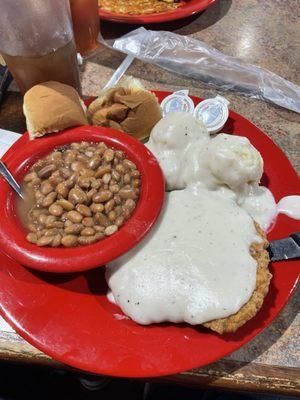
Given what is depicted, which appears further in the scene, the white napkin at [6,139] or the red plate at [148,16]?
the red plate at [148,16]

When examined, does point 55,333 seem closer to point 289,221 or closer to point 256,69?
point 289,221

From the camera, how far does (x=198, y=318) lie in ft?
3.43

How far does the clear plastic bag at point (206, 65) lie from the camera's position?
186cm

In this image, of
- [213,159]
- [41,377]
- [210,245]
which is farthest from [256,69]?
[41,377]

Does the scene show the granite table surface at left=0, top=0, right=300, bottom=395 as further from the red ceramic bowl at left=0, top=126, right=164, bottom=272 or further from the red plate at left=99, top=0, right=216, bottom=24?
the red ceramic bowl at left=0, top=126, right=164, bottom=272

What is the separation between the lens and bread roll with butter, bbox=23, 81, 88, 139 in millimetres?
1333

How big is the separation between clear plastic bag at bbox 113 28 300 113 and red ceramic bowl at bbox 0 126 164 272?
78 cm

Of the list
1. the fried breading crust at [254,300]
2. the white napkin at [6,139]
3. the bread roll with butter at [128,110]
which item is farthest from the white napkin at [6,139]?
the fried breading crust at [254,300]

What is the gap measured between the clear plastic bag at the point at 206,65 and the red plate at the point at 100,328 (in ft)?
3.11

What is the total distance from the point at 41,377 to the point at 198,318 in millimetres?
914

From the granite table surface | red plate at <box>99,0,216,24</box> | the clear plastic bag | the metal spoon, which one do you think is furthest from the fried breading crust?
red plate at <box>99,0,216,24</box>

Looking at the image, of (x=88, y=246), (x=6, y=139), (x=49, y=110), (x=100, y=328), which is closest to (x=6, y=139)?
(x=6, y=139)

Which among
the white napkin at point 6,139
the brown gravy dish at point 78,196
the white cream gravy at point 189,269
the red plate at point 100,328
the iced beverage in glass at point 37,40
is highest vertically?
the iced beverage in glass at point 37,40

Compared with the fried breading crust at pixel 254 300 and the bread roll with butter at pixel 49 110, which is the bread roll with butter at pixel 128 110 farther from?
the fried breading crust at pixel 254 300
